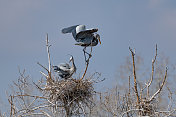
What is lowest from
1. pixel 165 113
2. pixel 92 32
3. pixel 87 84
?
pixel 165 113

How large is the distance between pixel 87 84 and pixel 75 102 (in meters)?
0.32

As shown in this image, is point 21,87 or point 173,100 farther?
point 21,87

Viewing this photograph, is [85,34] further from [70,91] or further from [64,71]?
[70,91]

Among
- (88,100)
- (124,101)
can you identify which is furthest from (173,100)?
(88,100)

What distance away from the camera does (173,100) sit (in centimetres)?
452

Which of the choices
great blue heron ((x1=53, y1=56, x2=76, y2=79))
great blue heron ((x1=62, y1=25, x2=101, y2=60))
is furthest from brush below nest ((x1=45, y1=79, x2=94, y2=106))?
great blue heron ((x1=62, y1=25, x2=101, y2=60))

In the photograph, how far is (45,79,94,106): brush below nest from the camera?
15.0 feet

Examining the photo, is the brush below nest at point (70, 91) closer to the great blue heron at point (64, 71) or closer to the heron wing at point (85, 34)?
the great blue heron at point (64, 71)

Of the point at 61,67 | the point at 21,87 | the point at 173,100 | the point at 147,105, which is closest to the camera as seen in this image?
the point at 147,105

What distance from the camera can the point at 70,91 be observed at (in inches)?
182

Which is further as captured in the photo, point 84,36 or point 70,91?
point 84,36

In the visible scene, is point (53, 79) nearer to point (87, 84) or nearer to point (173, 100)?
point (87, 84)

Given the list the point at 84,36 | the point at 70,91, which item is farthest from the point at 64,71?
the point at 84,36

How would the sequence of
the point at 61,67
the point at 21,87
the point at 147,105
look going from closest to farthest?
the point at 147,105, the point at 61,67, the point at 21,87
